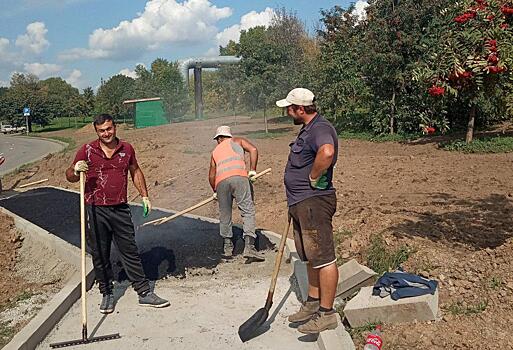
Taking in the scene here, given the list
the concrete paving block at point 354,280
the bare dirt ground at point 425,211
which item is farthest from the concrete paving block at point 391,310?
the concrete paving block at point 354,280

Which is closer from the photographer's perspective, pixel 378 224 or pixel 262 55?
pixel 378 224

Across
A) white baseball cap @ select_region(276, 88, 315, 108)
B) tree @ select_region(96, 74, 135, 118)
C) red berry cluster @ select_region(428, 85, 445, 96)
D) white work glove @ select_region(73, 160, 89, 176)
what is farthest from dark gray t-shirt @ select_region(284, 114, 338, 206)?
tree @ select_region(96, 74, 135, 118)

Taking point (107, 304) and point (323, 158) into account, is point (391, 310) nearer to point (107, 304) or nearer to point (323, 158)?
point (323, 158)

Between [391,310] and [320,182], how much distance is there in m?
1.14

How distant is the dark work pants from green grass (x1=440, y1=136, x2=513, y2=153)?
1088 centimetres

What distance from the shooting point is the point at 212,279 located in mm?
5586

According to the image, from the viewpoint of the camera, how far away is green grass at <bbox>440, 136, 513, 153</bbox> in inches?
521

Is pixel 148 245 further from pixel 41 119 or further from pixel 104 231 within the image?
pixel 41 119

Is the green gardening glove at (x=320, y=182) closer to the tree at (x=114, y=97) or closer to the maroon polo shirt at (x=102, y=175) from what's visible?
the maroon polo shirt at (x=102, y=175)

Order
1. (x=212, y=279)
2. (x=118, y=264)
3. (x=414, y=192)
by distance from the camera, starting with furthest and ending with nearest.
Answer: (x=414, y=192)
(x=118, y=264)
(x=212, y=279)

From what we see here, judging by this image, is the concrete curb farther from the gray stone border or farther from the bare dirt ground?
the bare dirt ground

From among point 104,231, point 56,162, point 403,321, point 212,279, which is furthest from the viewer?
point 56,162

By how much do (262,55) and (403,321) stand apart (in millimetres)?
19488

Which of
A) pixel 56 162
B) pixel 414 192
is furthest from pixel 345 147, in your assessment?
pixel 56 162
